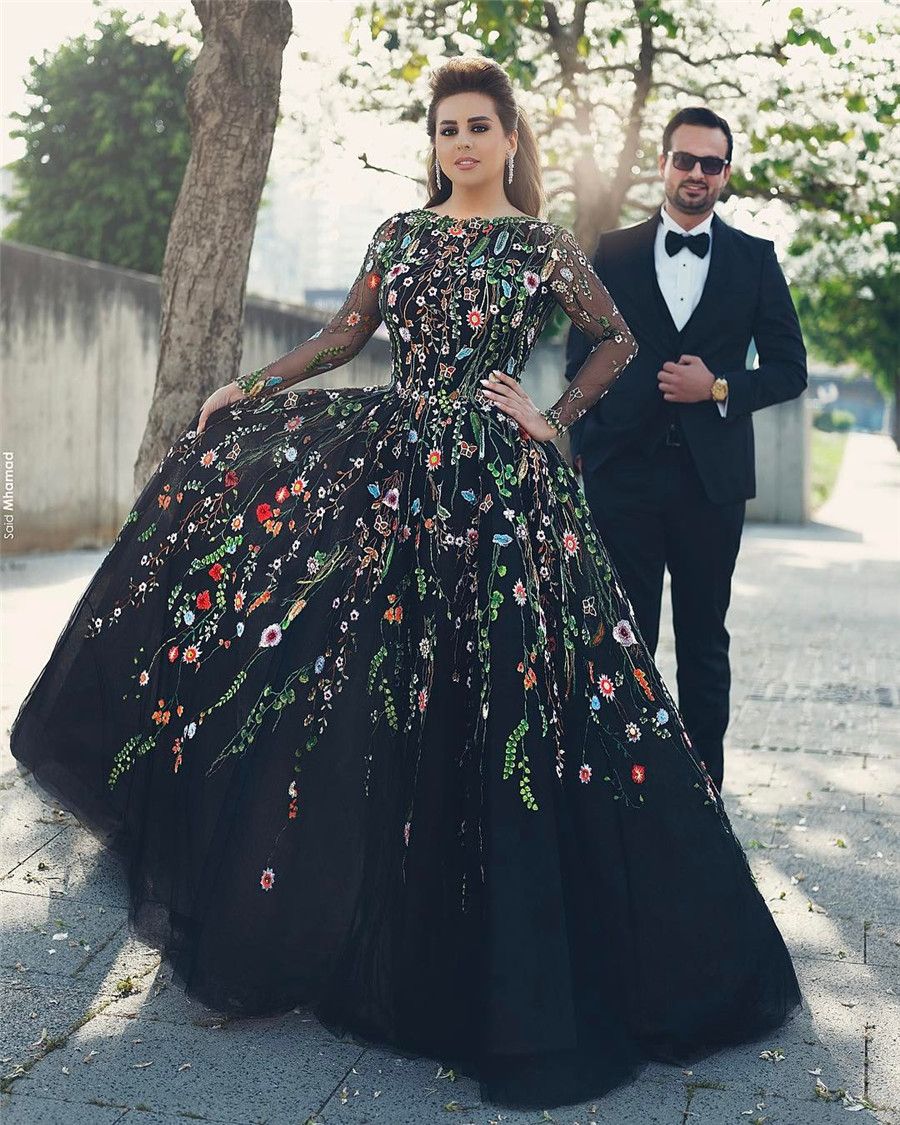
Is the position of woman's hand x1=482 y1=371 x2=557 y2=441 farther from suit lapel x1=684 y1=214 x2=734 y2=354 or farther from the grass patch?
the grass patch

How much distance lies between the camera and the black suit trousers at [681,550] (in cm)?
432

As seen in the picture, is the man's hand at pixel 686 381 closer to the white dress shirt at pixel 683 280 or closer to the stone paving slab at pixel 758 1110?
the white dress shirt at pixel 683 280

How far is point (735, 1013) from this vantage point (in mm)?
3062

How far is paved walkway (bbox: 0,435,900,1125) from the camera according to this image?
9.12 ft

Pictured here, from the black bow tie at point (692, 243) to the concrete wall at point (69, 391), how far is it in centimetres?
693

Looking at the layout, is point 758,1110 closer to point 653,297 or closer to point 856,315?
point 653,297

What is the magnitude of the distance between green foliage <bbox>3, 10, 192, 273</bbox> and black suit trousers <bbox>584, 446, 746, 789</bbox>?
14621mm

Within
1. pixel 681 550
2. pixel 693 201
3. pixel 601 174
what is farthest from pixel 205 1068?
pixel 601 174

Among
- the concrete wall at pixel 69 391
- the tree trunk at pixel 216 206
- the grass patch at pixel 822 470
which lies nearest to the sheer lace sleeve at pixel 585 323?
the tree trunk at pixel 216 206

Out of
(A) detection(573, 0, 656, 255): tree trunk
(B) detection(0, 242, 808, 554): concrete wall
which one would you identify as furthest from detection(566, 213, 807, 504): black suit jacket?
(A) detection(573, 0, 656, 255): tree trunk

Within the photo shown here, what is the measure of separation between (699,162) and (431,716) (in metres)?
1.96

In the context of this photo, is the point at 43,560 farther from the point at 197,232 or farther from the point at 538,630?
the point at 538,630

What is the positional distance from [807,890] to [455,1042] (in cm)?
158

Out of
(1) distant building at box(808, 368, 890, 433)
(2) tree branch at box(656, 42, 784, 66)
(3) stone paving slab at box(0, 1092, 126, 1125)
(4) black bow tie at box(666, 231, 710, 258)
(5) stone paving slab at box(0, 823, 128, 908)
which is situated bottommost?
(1) distant building at box(808, 368, 890, 433)
